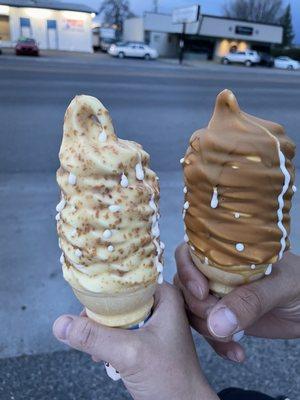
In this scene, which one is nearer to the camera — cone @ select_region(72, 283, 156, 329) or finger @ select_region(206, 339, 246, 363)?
cone @ select_region(72, 283, 156, 329)

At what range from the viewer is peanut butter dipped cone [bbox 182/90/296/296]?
5.02 ft

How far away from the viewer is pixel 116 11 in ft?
185

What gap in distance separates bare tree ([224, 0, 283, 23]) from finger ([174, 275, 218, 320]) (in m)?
63.2

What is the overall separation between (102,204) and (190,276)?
23.2 inches

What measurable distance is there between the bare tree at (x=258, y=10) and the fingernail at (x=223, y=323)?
208 feet

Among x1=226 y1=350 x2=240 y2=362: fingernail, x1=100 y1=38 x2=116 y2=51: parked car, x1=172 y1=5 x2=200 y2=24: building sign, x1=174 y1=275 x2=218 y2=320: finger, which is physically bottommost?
x1=100 y1=38 x2=116 y2=51: parked car

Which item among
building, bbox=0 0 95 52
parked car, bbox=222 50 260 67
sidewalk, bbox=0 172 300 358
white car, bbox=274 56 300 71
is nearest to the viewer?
sidewalk, bbox=0 172 300 358

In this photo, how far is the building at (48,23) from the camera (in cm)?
3444

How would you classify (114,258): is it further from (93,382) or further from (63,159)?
(93,382)

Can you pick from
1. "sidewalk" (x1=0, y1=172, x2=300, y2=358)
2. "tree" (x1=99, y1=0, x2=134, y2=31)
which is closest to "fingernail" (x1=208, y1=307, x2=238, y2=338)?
"sidewalk" (x1=0, y1=172, x2=300, y2=358)

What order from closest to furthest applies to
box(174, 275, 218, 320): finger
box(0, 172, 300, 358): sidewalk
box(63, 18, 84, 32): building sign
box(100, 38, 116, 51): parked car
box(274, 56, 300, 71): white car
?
box(174, 275, 218, 320): finger
box(0, 172, 300, 358): sidewalk
box(274, 56, 300, 71): white car
box(63, 18, 84, 32): building sign
box(100, 38, 116, 51): parked car

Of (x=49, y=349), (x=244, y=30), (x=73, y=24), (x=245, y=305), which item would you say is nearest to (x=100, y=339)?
(x=245, y=305)

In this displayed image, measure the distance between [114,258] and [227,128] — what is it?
62 cm

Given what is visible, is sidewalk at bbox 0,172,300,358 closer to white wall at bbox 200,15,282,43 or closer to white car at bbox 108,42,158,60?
white car at bbox 108,42,158,60
